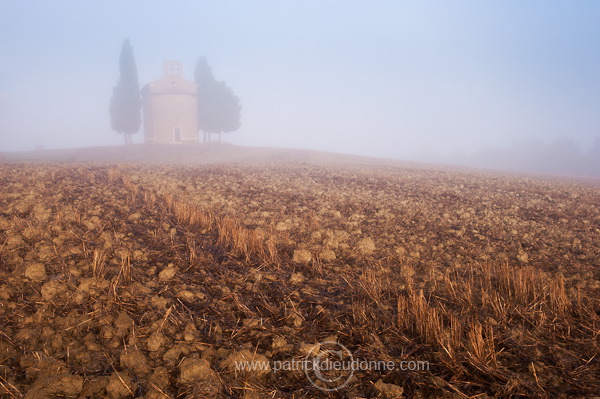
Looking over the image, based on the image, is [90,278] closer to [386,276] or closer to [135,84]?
[386,276]

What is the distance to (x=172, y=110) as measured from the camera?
121 feet

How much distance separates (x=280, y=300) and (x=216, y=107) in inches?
1471

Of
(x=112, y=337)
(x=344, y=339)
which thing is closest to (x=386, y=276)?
(x=344, y=339)

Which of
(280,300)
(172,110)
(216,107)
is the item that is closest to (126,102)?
(172,110)

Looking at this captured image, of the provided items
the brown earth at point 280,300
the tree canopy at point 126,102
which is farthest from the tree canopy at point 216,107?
the brown earth at point 280,300

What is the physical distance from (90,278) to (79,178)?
17.8 feet

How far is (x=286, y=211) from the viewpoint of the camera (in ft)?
19.2

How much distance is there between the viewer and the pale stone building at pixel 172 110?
3678 cm

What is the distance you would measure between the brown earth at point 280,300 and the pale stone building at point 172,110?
112 ft

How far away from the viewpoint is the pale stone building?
3678cm

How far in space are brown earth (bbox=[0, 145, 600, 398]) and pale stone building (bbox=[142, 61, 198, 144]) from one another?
34145 millimetres

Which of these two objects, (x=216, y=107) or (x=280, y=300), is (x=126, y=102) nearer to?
(x=216, y=107)


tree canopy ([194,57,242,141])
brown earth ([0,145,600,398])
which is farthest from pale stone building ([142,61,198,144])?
brown earth ([0,145,600,398])

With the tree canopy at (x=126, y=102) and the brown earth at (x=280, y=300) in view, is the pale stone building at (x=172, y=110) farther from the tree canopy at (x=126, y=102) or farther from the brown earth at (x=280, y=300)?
the brown earth at (x=280, y=300)
